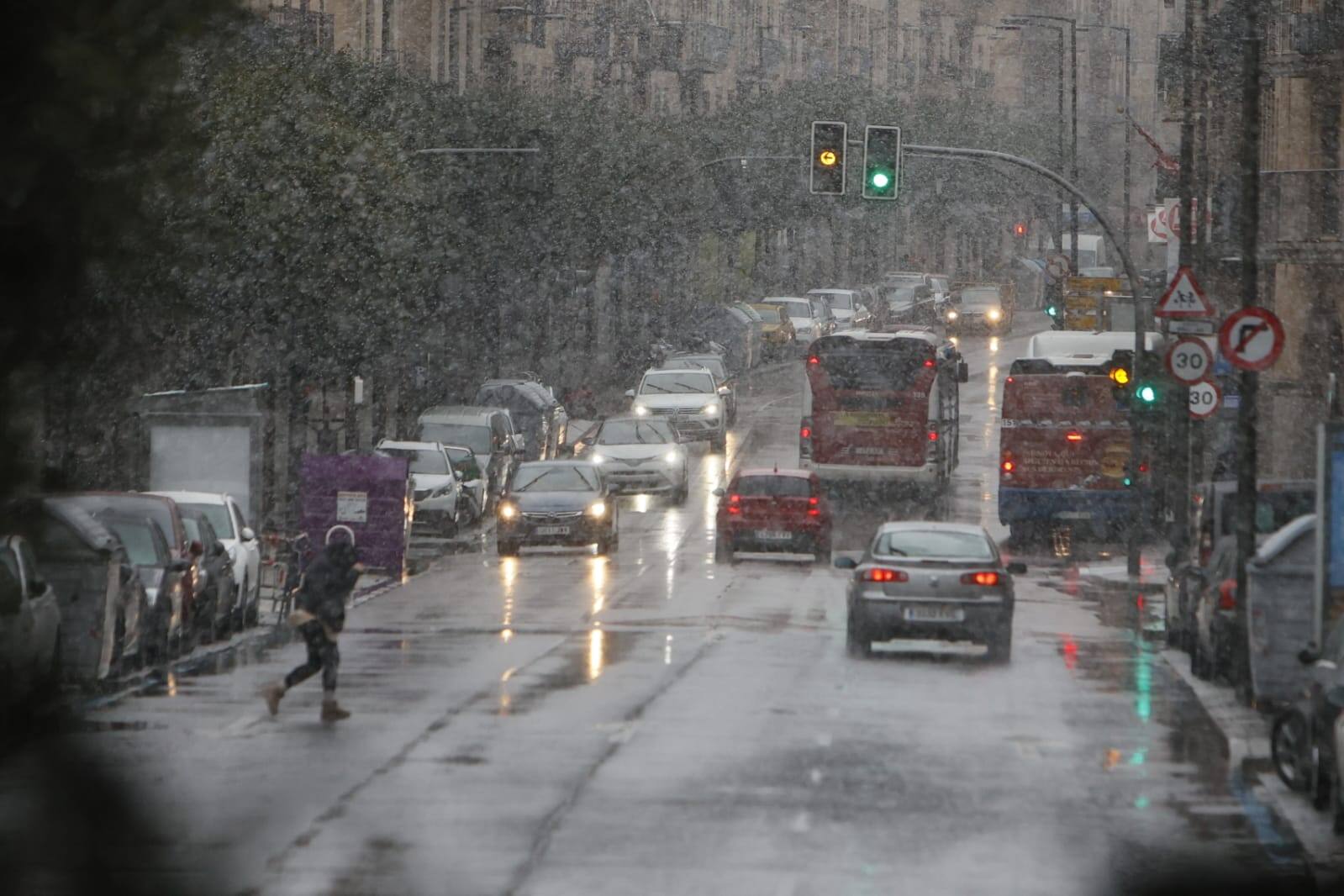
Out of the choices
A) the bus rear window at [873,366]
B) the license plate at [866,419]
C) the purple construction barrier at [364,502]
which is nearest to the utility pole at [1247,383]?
the purple construction barrier at [364,502]

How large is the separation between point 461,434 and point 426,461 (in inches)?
175

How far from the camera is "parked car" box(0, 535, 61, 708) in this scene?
1694cm

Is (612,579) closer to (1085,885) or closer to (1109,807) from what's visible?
(1109,807)

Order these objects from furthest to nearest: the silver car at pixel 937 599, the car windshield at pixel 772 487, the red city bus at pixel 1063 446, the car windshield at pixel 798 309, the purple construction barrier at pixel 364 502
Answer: the car windshield at pixel 798 309, the red city bus at pixel 1063 446, the car windshield at pixel 772 487, the purple construction barrier at pixel 364 502, the silver car at pixel 937 599

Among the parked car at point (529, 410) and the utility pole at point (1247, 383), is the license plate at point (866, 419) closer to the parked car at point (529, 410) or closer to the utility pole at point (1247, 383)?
the parked car at point (529, 410)

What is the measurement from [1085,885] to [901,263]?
10394 centimetres

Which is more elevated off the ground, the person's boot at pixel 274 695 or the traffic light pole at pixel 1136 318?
the traffic light pole at pixel 1136 318

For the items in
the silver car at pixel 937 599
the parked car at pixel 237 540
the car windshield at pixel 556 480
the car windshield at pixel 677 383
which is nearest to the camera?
the silver car at pixel 937 599

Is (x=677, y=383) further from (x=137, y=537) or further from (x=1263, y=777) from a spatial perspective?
(x=1263, y=777)

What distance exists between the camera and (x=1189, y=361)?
95.8 ft

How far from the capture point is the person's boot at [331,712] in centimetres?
1828

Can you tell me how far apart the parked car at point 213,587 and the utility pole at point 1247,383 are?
10500 millimetres

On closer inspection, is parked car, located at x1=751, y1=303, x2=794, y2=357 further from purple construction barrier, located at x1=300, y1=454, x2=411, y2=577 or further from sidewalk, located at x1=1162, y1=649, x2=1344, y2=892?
sidewalk, located at x1=1162, y1=649, x2=1344, y2=892

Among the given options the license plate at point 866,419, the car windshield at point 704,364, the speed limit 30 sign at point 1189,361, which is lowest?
the license plate at point 866,419
